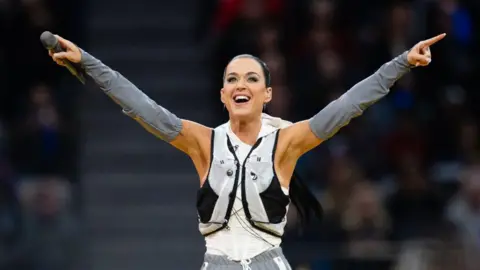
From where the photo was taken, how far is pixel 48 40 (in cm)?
538

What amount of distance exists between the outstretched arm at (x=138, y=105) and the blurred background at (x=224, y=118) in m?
3.21

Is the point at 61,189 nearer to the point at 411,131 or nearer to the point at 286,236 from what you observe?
the point at 286,236

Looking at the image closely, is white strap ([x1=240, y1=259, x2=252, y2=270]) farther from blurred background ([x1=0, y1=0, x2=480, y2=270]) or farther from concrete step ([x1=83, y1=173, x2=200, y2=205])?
concrete step ([x1=83, y1=173, x2=200, y2=205])

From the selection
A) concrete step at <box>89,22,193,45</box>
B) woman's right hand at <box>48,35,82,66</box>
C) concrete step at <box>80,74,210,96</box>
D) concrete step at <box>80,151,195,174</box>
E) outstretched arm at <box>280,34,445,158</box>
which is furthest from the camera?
concrete step at <box>89,22,193,45</box>

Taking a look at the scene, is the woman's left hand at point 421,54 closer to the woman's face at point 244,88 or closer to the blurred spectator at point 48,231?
the woman's face at point 244,88

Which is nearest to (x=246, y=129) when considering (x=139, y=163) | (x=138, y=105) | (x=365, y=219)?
(x=138, y=105)

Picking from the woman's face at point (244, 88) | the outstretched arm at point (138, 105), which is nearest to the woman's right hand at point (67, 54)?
the outstretched arm at point (138, 105)

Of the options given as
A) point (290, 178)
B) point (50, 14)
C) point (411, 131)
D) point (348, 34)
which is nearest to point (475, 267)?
point (411, 131)

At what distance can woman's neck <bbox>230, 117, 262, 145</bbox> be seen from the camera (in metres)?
5.83

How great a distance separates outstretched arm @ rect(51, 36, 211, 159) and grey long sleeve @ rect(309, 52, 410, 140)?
0.60 meters

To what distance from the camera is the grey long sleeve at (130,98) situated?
219 inches

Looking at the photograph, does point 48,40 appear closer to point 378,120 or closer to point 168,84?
point 378,120

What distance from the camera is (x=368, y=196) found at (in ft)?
30.8

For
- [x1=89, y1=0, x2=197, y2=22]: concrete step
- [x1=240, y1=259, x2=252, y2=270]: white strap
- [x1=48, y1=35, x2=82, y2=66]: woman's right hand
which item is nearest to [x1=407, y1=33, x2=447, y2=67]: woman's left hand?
[x1=240, y1=259, x2=252, y2=270]: white strap
